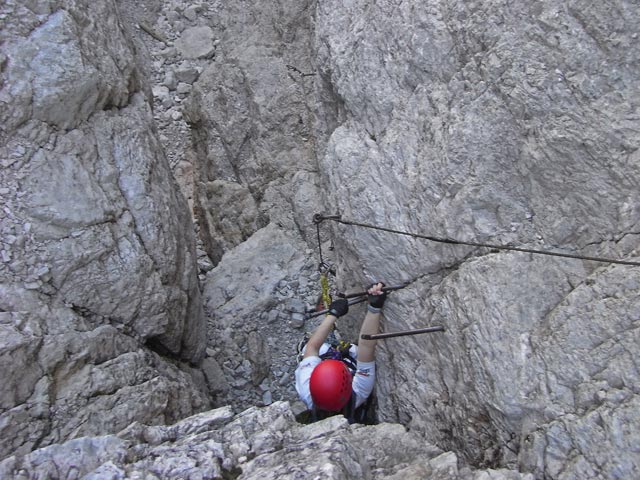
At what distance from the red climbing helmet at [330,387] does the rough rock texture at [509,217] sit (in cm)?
45

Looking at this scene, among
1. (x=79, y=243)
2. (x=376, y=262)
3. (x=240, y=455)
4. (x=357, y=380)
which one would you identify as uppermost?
(x=79, y=243)

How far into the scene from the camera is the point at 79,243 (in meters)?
4.90

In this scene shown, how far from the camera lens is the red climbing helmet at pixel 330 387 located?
515 cm

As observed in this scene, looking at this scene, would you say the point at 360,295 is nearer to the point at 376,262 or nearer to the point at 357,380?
the point at 376,262

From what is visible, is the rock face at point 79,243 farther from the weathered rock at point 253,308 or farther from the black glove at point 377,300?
the black glove at point 377,300

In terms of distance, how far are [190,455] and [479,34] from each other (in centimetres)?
383

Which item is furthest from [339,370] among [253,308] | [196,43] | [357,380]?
[196,43]

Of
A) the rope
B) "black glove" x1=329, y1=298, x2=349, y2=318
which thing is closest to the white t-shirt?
"black glove" x1=329, y1=298, x2=349, y2=318

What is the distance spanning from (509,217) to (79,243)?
12.6 ft

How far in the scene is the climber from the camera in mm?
5156

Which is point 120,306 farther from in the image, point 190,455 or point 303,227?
point 303,227

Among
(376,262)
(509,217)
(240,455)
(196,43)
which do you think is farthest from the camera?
(196,43)

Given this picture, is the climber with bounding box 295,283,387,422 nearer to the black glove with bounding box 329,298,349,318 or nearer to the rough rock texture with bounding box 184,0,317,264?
the black glove with bounding box 329,298,349,318

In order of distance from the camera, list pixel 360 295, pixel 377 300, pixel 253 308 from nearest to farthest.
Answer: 1. pixel 377 300
2. pixel 360 295
3. pixel 253 308
